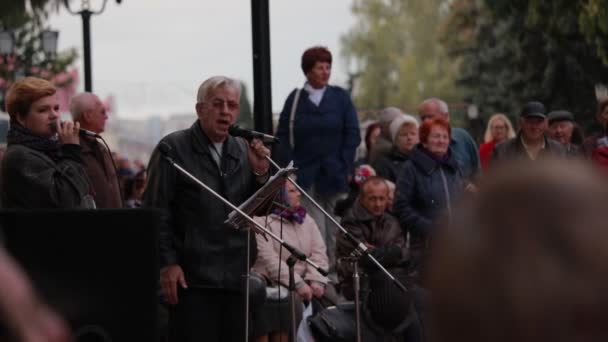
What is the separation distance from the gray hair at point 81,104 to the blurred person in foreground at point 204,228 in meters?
1.72

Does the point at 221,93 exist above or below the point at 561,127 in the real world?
above

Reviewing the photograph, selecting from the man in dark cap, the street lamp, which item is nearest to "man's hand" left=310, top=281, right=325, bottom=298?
the man in dark cap

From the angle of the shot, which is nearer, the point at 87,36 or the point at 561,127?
the point at 561,127

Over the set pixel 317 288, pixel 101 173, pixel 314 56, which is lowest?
pixel 317 288

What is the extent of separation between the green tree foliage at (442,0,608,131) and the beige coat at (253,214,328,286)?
58.9ft

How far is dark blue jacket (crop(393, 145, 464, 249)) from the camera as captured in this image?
11.0 metres

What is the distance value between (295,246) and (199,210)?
3068 millimetres

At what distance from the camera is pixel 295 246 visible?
10.8m

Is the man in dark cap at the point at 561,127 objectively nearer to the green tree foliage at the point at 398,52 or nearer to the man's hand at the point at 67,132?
the man's hand at the point at 67,132

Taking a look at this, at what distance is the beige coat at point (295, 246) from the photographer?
1043 cm

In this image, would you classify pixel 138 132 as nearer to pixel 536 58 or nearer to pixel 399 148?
pixel 536 58

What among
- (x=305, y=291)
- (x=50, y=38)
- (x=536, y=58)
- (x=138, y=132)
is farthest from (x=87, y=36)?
(x=138, y=132)

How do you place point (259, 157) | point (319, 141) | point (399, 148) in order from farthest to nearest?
point (399, 148), point (319, 141), point (259, 157)

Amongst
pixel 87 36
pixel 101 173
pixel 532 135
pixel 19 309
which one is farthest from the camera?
pixel 87 36
